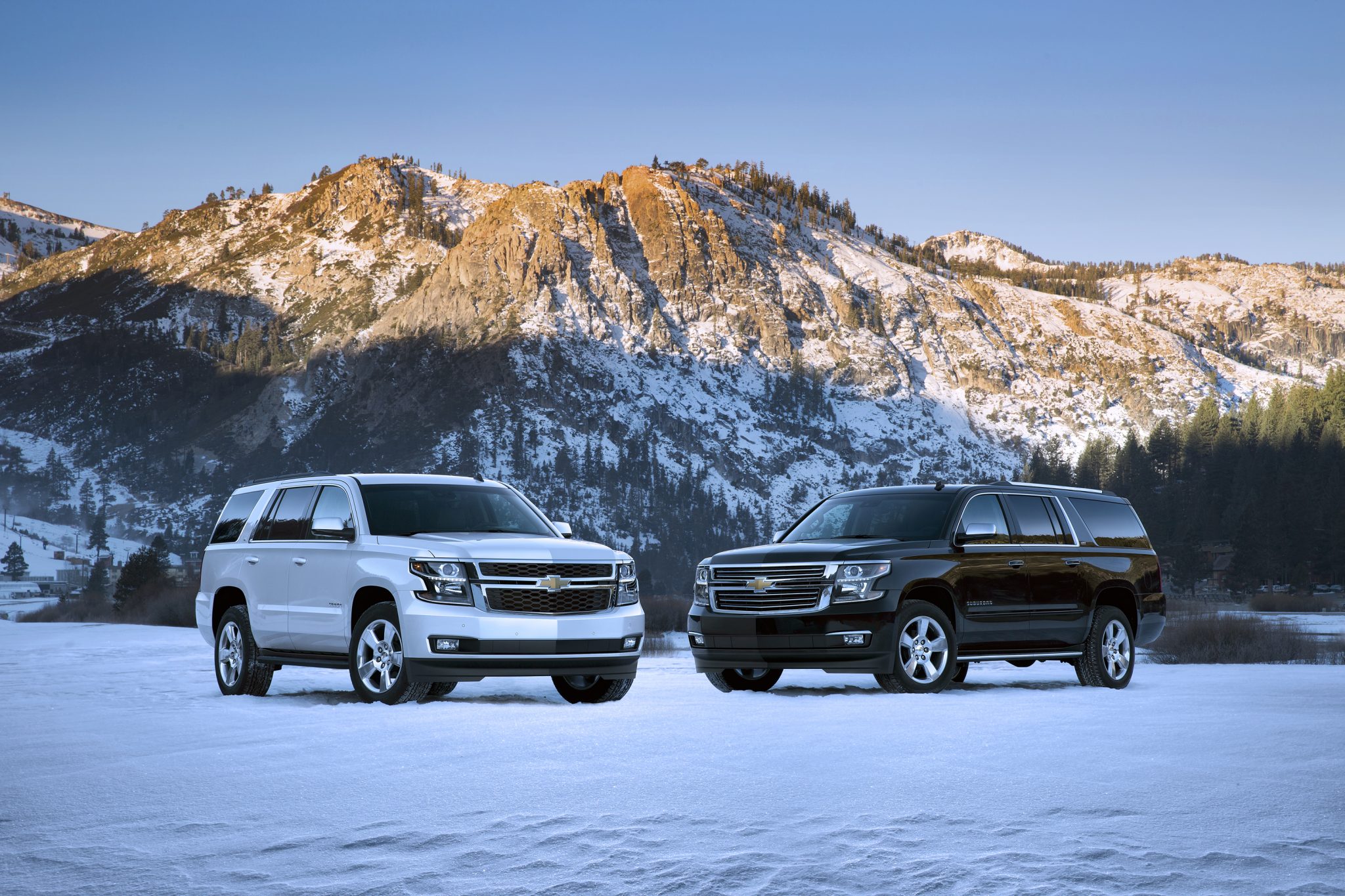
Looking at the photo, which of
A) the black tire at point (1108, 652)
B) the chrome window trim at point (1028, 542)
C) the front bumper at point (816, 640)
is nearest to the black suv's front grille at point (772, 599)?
the front bumper at point (816, 640)

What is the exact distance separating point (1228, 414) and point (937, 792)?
532 feet

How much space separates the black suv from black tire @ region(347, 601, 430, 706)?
2964 mm

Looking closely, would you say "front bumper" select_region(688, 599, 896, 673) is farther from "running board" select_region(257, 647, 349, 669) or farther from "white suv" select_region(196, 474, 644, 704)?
"running board" select_region(257, 647, 349, 669)

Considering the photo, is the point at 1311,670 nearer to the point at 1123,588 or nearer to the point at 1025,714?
the point at 1123,588

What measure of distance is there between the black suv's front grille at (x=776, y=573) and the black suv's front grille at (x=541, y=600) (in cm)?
186

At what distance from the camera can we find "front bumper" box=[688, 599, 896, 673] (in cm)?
1339

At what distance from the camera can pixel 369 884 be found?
17.9 ft

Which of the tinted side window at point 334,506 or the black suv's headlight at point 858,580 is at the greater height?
the tinted side window at point 334,506

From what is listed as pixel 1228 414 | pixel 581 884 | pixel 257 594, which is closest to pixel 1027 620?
pixel 257 594

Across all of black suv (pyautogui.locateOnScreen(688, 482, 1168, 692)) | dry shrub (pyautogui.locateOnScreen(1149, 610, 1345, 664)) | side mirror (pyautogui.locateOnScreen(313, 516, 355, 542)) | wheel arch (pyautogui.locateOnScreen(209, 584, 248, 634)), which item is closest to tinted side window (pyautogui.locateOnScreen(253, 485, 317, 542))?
side mirror (pyautogui.locateOnScreen(313, 516, 355, 542))

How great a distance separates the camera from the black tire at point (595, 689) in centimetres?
1352

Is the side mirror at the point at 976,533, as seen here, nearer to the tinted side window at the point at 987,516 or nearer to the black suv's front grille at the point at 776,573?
the tinted side window at the point at 987,516

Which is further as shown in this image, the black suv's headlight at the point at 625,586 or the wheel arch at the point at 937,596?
the wheel arch at the point at 937,596

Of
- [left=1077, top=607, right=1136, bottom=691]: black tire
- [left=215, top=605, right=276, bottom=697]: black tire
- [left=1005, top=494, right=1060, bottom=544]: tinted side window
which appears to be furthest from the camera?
[left=1077, top=607, right=1136, bottom=691]: black tire
